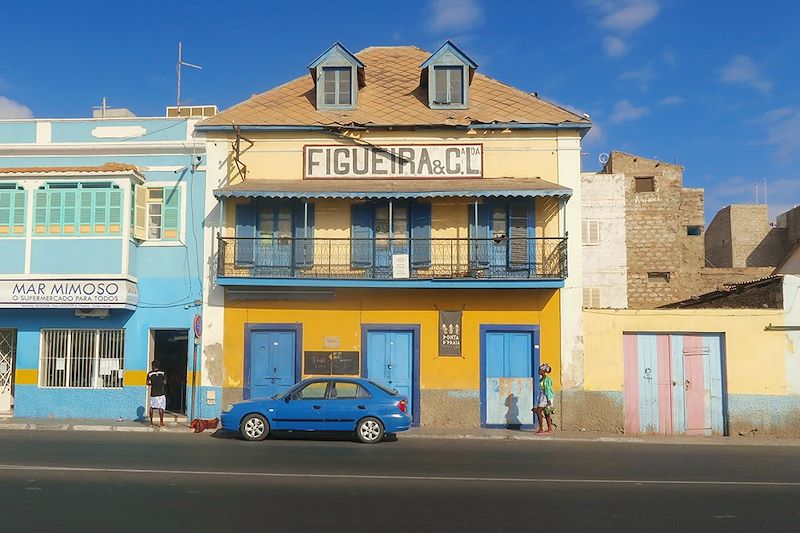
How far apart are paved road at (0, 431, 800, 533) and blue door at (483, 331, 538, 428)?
3708 millimetres

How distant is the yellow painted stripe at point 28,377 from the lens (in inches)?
735

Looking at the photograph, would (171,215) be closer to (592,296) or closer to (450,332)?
(450,332)

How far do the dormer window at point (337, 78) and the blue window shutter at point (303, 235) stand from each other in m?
3.19

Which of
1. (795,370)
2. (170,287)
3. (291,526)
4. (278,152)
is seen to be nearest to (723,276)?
(795,370)

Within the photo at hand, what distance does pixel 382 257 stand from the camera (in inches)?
730

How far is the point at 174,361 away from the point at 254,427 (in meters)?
6.40

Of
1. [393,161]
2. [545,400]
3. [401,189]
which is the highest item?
[393,161]

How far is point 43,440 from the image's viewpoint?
46.1 ft

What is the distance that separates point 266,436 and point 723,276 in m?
26.0

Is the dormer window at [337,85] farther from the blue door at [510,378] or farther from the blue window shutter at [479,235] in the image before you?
the blue door at [510,378]

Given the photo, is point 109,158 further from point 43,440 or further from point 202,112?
point 43,440

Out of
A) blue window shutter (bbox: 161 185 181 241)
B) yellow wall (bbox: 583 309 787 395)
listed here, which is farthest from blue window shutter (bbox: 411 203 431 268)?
blue window shutter (bbox: 161 185 181 241)

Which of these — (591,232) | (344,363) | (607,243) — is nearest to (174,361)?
(344,363)

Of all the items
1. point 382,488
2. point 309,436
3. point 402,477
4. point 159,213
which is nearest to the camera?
point 382,488
